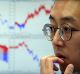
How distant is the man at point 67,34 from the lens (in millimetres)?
1003

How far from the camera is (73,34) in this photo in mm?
1005

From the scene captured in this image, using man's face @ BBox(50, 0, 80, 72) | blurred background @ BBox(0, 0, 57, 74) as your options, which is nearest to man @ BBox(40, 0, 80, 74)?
man's face @ BBox(50, 0, 80, 72)

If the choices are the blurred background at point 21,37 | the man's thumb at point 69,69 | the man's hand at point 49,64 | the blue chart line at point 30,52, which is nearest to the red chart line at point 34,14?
the blurred background at point 21,37

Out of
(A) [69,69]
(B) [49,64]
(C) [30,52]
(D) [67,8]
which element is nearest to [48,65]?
(B) [49,64]

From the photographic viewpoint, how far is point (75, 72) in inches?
42.5

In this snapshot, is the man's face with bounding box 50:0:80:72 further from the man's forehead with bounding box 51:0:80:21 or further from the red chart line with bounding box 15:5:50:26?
the red chart line with bounding box 15:5:50:26

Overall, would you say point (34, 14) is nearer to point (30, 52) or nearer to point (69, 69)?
point (30, 52)

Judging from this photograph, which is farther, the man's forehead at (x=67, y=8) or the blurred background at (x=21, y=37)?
the blurred background at (x=21, y=37)

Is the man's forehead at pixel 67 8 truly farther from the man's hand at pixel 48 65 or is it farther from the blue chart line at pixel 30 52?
the blue chart line at pixel 30 52

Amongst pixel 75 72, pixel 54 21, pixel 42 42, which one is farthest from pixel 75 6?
pixel 42 42

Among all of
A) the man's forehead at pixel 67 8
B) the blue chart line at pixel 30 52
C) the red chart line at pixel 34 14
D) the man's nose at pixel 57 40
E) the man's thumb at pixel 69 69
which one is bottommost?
the man's thumb at pixel 69 69

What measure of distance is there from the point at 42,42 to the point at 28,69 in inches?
7.6

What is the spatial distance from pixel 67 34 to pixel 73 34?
0.02 m

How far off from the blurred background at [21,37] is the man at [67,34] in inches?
22.0
